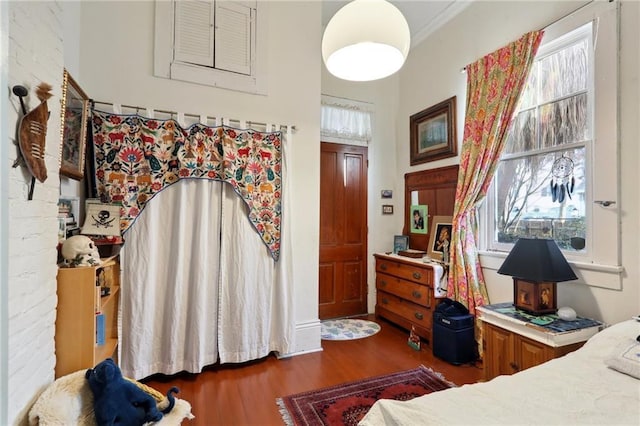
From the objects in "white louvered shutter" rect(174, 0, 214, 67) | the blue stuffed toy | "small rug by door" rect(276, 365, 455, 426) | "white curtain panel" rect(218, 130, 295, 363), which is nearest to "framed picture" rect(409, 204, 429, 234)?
"small rug by door" rect(276, 365, 455, 426)

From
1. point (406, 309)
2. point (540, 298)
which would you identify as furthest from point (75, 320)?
point (406, 309)

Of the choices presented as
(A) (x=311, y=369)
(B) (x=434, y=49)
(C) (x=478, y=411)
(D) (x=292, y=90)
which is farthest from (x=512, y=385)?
(B) (x=434, y=49)

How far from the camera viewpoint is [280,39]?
9.54 feet

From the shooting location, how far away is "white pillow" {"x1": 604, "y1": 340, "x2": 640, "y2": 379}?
130 cm

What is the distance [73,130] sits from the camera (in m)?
1.88

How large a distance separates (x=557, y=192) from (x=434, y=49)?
2197mm

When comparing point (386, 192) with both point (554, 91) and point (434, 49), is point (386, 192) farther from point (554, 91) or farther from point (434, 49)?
point (554, 91)

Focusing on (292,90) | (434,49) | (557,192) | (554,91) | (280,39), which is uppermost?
(434,49)

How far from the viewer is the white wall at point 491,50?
1908 mm

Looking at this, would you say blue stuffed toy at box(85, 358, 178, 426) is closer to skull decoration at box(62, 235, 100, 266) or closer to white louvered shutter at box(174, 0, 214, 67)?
skull decoration at box(62, 235, 100, 266)

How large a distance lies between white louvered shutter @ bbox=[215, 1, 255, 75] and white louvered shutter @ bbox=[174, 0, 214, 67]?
0.21ft

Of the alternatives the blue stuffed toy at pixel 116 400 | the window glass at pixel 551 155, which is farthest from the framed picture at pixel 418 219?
the blue stuffed toy at pixel 116 400

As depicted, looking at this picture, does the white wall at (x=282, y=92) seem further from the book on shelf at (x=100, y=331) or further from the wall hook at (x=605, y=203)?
the wall hook at (x=605, y=203)

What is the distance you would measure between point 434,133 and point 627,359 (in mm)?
2704
